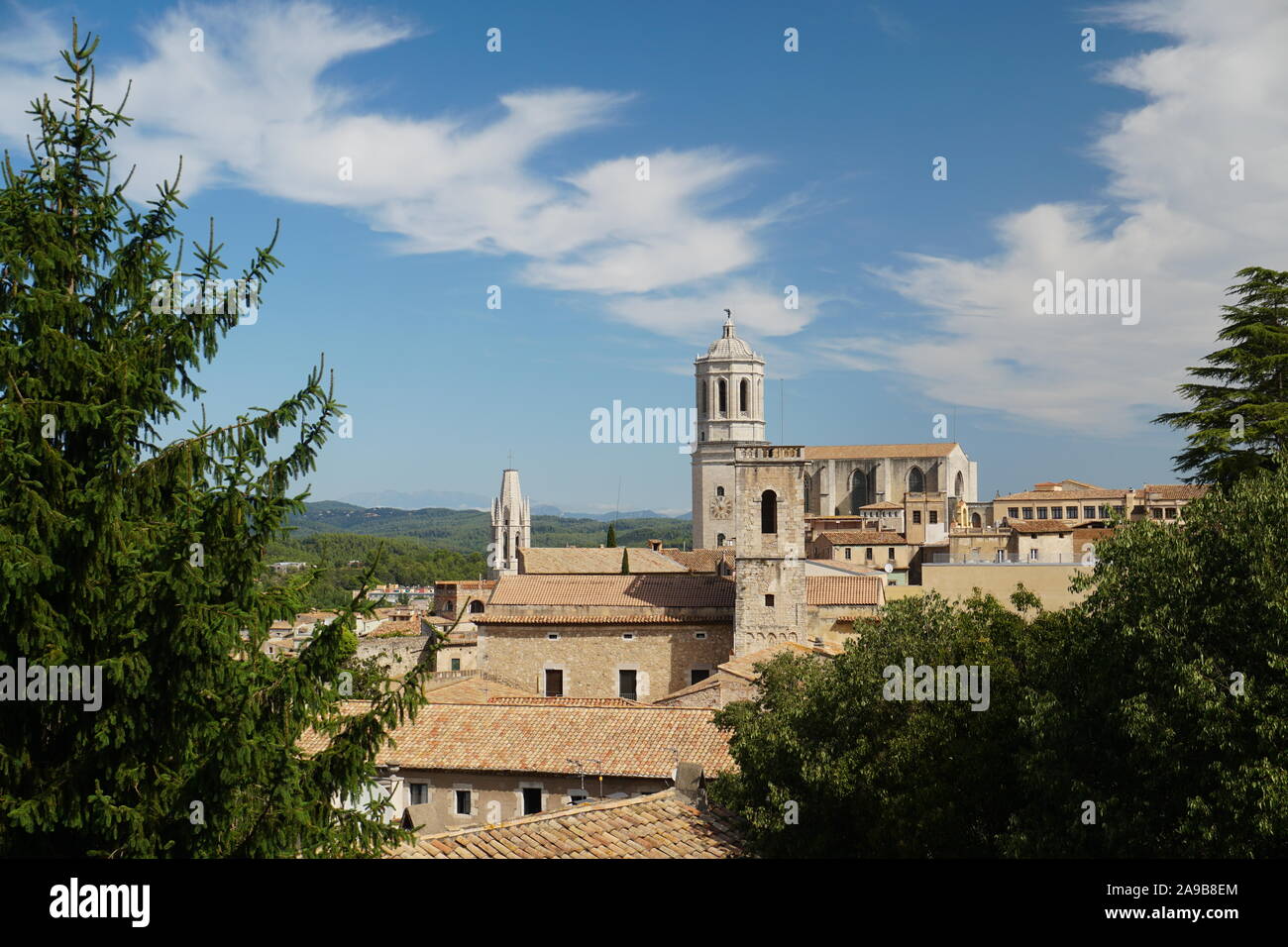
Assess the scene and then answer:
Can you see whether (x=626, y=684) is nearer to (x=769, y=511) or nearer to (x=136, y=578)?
(x=769, y=511)

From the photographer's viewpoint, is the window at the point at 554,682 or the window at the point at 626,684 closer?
the window at the point at 626,684

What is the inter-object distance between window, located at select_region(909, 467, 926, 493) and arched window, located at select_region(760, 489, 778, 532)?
192ft

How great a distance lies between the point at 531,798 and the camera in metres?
20.6

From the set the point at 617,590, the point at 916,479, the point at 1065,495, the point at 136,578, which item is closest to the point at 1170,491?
the point at 1065,495

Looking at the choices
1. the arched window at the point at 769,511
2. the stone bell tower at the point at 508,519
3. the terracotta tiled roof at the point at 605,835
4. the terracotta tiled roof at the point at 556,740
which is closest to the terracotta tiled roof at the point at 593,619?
the arched window at the point at 769,511

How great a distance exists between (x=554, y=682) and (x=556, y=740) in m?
12.2

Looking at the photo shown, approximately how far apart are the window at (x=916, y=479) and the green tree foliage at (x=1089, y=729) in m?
76.1

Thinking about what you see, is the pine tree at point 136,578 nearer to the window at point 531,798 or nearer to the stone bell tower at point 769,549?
the window at point 531,798

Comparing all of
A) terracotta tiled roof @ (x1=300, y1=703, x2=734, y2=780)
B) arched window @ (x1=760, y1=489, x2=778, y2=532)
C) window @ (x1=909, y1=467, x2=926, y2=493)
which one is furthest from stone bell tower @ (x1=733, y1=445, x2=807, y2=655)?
window @ (x1=909, y1=467, x2=926, y2=493)

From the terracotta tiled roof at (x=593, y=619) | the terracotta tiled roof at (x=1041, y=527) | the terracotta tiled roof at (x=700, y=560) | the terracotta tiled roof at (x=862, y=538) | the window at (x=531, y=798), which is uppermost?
the terracotta tiled roof at (x=1041, y=527)

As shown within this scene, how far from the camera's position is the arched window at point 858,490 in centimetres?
9162
